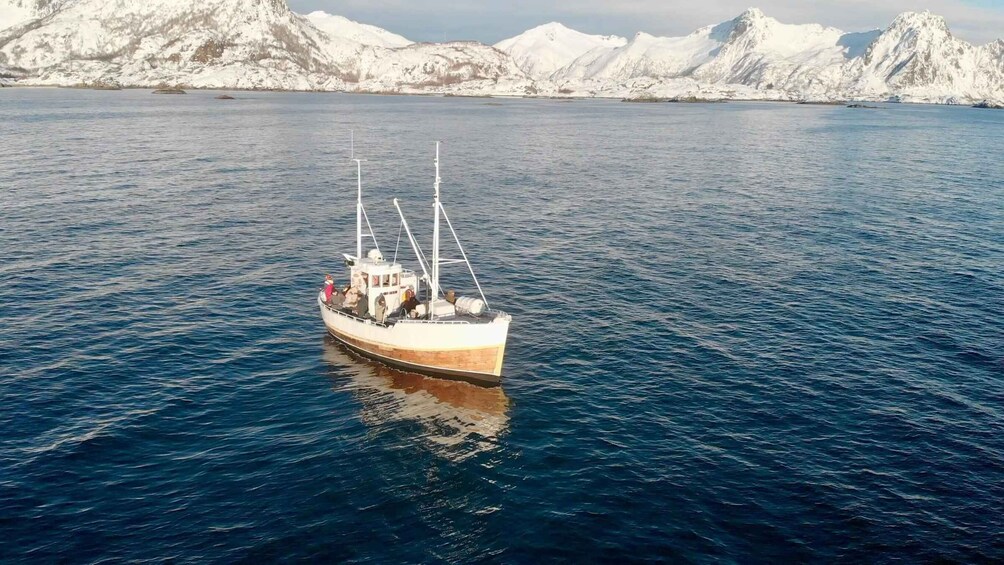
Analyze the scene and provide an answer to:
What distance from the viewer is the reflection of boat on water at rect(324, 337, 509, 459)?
42.3 meters

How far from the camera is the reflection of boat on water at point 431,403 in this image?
139 feet

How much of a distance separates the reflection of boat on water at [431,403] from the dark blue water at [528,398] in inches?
9.0

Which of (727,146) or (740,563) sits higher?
(727,146)

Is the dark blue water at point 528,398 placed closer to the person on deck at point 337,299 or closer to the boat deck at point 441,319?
the person on deck at point 337,299

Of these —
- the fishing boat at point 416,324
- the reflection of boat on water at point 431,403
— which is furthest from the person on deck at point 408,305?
the reflection of boat on water at point 431,403

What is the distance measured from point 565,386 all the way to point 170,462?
25080 mm

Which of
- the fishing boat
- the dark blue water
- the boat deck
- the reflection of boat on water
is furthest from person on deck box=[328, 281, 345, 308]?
the reflection of boat on water

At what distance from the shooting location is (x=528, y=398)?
155 ft

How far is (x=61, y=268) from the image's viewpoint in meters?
70.2

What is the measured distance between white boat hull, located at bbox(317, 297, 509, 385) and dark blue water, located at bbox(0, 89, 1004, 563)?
1.85 metres

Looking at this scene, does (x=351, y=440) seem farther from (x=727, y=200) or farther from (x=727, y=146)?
(x=727, y=146)

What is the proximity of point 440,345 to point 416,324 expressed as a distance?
7.49 ft

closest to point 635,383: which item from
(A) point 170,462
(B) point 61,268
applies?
(A) point 170,462

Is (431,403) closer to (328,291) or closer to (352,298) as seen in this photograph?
(352,298)
